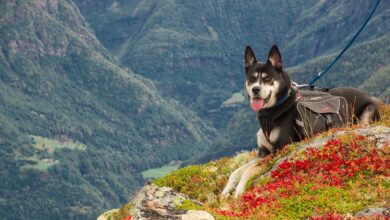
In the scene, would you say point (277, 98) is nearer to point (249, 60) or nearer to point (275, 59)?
point (275, 59)

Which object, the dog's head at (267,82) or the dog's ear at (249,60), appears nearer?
the dog's head at (267,82)

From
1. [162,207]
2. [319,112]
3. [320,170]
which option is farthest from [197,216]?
[319,112]

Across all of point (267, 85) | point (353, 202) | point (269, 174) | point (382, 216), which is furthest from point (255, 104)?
point (382, 216)

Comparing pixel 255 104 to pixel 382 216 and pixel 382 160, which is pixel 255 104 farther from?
pixel 382 216

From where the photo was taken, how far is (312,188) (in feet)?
56.0

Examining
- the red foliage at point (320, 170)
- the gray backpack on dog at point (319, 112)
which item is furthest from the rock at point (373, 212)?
the gray backpack on dog at point (319, 112)

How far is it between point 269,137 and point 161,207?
733cm

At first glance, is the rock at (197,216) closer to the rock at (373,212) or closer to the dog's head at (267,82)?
the rock at (373,212)

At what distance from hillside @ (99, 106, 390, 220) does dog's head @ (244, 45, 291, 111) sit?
4.81 ft

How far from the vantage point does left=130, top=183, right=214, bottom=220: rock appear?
1457 centimetres

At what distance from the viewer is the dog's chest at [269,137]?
22.0 m

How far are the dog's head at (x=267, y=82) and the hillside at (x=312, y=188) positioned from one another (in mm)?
1465

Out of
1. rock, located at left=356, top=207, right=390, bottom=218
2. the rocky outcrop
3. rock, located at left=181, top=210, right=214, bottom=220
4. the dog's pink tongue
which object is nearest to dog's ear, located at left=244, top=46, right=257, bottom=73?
the dog's pink tongue

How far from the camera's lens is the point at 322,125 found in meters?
23.2
